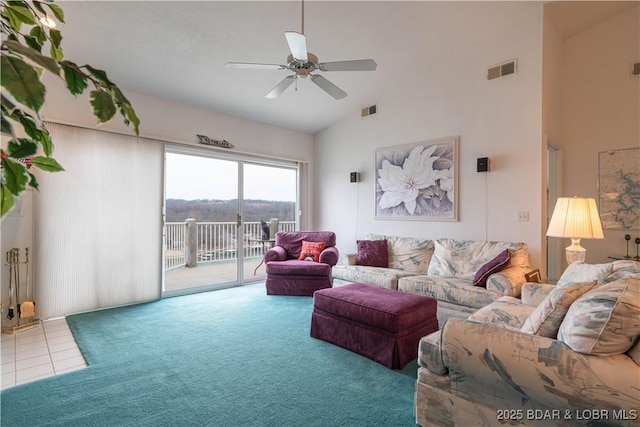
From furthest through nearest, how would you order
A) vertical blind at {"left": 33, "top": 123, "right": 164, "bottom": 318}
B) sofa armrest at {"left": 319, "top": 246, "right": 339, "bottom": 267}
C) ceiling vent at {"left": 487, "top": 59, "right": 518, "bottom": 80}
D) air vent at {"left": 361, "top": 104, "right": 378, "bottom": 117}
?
air vent at {"left": 361, "top": 104, "right": 378, "bottom": 117}, sofa armrest at {"left": 319, "top": 246, "right": 339, "bottom": 267}, ceiling vent at {"left": 487, "top": 59, "right": 518, "bottom": 80}, vertical blind at {"left": 33, "top": 123, "right": 164, "bottom": 318}

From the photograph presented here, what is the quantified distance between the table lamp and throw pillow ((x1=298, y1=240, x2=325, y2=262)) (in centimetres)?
296

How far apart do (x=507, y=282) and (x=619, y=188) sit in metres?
2.27

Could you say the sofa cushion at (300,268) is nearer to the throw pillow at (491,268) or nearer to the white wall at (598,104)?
the throw pillow at (491,268)

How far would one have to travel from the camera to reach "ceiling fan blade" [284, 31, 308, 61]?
219cm

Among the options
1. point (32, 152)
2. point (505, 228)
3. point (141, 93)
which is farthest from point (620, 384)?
Result: point (141, 93)

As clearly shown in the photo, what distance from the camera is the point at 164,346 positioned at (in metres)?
2.77

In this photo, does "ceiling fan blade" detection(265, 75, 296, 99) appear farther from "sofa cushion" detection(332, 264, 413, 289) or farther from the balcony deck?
the balcony deck

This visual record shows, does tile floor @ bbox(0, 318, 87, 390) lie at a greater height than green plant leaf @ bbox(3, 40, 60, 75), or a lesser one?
lesser

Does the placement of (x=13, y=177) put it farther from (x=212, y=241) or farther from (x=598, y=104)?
(x=598, y=104)

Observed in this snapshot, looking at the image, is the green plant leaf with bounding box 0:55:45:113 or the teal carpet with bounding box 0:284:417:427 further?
the teal carpet with bounding box 0:284:417:427

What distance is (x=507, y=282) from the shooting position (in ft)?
9.68

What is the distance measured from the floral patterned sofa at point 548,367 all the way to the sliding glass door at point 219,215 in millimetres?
3945

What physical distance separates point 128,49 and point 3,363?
305 cm

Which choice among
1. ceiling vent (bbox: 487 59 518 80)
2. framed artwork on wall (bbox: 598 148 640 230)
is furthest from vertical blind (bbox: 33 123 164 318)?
framed artwork on wall (bbox: 598 148 640 230)
